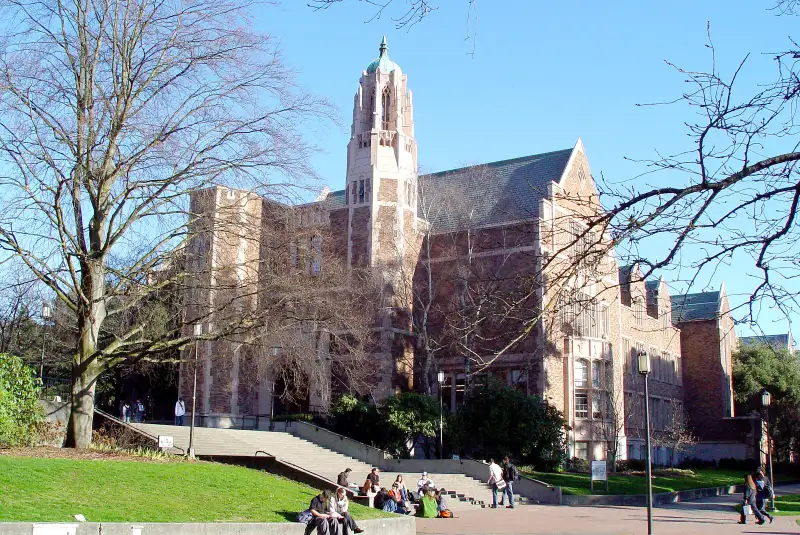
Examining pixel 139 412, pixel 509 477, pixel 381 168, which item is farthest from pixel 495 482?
pixel 381 168

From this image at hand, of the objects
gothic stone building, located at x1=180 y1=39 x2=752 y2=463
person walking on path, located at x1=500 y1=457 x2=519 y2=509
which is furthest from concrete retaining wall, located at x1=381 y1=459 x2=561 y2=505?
gothic stone building, located at x1=180 y1=39 x2=752 y2=463

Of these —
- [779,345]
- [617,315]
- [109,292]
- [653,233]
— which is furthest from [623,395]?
[653,233]

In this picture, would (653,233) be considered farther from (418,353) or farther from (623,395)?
(623,395)

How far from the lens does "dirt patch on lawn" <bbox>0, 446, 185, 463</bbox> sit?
18.2 metres

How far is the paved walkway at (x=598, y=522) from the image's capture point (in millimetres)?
19125

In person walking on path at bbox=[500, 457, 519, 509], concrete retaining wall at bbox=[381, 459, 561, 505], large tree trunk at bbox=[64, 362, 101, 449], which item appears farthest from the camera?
concrete retaining wall at bbox=[381, 459, 561, 505]

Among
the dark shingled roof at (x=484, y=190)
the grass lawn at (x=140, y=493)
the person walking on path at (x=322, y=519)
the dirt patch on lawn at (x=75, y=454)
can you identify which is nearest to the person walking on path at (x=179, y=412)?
the dark shingled roof at (x=484, y=190)

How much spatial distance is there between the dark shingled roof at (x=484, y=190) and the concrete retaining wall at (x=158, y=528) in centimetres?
2777

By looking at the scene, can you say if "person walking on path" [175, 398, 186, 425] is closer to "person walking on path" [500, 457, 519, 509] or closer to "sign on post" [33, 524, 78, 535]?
"person walking on path" [500, 457, 519, 509]

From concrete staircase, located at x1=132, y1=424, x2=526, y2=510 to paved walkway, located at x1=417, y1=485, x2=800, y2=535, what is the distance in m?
2.25

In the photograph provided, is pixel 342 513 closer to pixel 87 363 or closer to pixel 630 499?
pixel 87 363

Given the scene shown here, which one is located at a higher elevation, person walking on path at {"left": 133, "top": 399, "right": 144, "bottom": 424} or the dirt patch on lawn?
person walking on path at {"left": 133, "top": 399, "right": 144, "bottom": 424}

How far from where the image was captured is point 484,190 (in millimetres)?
45969

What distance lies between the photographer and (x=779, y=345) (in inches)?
2336
